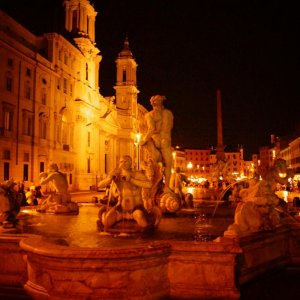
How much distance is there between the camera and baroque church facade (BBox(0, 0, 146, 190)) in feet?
112

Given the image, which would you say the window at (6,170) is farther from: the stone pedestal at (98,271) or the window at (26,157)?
the stone pedestal at (98,271)

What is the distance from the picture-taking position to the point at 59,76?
4400cm

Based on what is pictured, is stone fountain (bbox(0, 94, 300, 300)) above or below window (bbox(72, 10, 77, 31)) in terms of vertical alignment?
below

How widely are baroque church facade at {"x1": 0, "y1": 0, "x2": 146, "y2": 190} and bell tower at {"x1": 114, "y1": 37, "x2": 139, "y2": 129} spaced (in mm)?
6131

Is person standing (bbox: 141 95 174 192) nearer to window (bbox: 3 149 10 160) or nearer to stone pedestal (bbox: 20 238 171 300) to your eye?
stone pedestal (bbox: 20 238 171 300)

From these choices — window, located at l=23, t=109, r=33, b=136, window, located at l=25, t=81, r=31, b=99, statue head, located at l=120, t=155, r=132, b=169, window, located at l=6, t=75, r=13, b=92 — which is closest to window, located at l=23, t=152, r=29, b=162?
window, located at l=23, t=109, r=33, b=136

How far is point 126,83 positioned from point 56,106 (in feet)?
111

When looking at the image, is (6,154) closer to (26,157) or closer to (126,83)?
(26,157)

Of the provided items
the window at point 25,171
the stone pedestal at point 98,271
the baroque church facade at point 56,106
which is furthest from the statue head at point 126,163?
the window at point 25,171

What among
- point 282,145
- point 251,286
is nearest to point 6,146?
point 251,286

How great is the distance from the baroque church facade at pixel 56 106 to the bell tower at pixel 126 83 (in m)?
6.13

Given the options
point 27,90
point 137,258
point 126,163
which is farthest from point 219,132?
point 137,258

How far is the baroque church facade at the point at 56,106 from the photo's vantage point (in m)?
34.2

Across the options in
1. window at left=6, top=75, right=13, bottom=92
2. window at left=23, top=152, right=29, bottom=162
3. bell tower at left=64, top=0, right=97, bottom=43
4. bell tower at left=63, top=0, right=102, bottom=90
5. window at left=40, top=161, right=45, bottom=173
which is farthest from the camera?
bell tower at left=64, top=0, right=97, bottom=43
